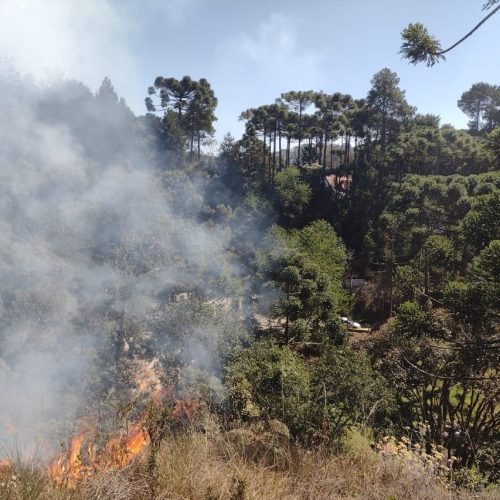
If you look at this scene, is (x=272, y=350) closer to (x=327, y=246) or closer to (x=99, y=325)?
(x=99, y=325)

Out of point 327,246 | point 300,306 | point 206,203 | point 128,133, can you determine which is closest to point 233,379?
point 300,306

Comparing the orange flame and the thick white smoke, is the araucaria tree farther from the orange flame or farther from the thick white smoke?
the orange flame

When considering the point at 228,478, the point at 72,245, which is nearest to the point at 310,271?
the point at 72,245

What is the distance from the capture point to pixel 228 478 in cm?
224

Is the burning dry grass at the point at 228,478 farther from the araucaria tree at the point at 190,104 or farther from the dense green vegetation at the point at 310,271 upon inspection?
the araucaria tree at the point at 190,104

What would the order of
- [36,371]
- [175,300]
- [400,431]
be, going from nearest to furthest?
1. [400,431]
2. [36,371]
3. [175,300]

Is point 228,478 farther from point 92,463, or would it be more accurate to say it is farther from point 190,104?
point 190,104

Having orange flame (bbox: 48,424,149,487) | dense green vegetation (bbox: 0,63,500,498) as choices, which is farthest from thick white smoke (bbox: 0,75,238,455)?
orange flame (bbox: 48,424,149,487)

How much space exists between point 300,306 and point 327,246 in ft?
Answer: 20.9

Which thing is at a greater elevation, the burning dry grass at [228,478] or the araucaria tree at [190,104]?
the araucaria tree at [190,104]

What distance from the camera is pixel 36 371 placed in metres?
10.7

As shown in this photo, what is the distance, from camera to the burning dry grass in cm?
190

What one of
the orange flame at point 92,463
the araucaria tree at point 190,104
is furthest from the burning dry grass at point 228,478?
the araucaria tree at point 190,104

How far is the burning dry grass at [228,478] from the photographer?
1.90 m
